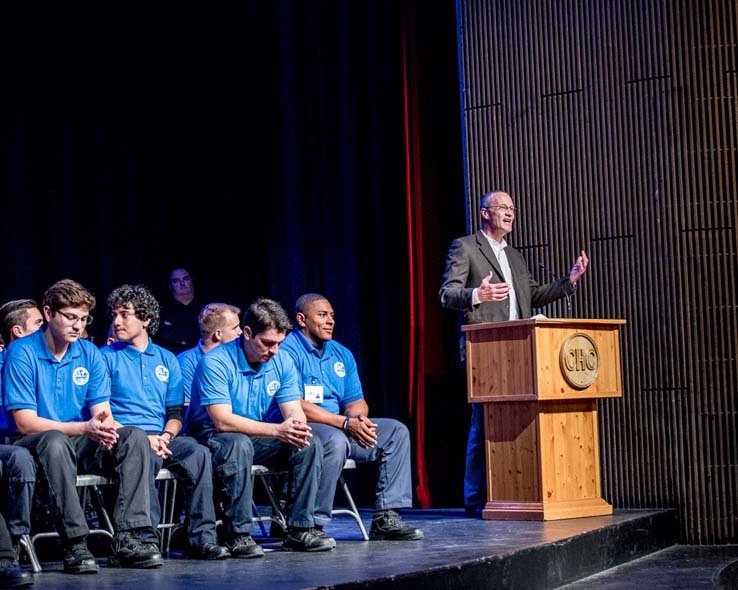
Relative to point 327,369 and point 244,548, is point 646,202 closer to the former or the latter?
point 327,369

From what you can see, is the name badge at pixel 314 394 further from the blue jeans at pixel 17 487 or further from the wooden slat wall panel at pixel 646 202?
the wooden slat wall panel at pixel 646 202

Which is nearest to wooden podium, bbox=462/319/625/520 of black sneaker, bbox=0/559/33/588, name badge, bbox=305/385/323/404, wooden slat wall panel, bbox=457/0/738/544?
wooden slat wall panel, bbox=457/0/738/544

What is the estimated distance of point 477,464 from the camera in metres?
5.17

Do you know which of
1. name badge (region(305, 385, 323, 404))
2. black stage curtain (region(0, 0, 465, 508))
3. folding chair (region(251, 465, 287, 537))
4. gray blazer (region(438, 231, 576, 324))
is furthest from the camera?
black stage curtain (region(0, 0, 465, 508))

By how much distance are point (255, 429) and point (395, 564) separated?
31.2 inches

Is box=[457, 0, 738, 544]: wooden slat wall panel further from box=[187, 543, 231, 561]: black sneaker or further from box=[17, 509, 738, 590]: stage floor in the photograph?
box=[187, 543, 231, 561]: black sneaker

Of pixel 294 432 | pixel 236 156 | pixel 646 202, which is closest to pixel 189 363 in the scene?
pixel 294 432

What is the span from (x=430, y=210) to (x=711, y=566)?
9.05ft

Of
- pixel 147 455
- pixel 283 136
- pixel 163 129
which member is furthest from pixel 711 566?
pixel 163 129

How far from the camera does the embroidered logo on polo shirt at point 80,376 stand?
12.2 feet

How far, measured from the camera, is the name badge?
4387mm

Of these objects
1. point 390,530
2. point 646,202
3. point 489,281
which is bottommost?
point 390,530

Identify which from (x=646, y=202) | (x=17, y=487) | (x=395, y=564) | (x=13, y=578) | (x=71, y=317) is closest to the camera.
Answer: (x=13, y=578)

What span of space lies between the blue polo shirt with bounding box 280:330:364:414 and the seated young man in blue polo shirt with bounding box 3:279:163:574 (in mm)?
935
